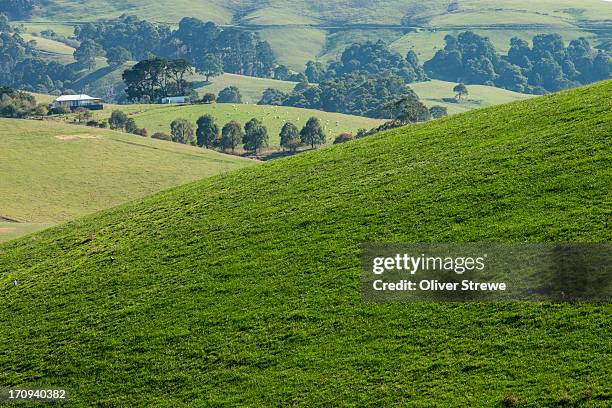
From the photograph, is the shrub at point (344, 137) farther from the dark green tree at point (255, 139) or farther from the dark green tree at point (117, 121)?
the dark green tree at point (117, 121)

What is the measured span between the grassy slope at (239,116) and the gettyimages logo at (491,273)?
131510mm

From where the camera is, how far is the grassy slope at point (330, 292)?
27.3 m

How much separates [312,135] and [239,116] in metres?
25.3

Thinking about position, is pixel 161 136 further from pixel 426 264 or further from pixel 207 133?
pixel 426 264

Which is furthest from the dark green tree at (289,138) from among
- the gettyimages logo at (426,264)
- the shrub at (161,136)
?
the gettyimages logo at (426,264)

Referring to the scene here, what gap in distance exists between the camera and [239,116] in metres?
180

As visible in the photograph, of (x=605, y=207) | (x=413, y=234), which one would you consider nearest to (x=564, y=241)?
(x=605, y=207)

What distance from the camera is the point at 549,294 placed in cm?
2902

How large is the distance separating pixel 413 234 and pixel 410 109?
121547 mm

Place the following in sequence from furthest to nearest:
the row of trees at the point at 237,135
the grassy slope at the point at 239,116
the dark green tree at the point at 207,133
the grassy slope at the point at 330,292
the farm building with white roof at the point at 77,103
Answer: the farm building with white roof at the point at 77,103, the grassy slope at the point at 239,116, the dark green tree at the point at 207,133, the row of trees at the point at 237,135, the grassy slope at the point at 330,292

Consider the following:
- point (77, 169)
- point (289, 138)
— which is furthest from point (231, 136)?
point (77, 169)

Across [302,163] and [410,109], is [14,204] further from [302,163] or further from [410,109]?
[410,109]

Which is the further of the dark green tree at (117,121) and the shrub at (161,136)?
the dark green tree at (117,121)

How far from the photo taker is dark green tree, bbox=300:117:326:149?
159625 mm
